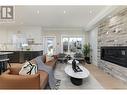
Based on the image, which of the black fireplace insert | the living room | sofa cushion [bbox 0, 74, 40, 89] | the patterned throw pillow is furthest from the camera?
the black fireplace insert

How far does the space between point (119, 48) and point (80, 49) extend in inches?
272

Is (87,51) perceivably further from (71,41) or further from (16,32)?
(16,32)

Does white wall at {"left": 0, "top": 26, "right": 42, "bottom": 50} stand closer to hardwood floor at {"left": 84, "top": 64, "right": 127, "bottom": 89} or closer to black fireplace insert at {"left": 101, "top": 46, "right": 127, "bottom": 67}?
black fireplace insert at {"left": 101, "top": 46, "right": 127, "bottom": 67}

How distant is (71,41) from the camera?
12734 mm

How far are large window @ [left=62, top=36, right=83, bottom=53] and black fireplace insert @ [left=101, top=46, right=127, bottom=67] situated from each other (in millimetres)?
4836

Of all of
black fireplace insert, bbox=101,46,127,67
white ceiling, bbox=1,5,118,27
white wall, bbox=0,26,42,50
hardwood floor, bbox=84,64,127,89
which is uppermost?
white ceiling, bbox=1,5,118,27

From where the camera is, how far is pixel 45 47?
12.6 m

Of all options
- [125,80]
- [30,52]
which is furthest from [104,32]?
[30,52]

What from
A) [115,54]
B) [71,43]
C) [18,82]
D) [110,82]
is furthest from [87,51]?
[18,82]

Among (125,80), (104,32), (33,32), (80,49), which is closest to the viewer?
(125,80)

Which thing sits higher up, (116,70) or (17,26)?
(17,26)

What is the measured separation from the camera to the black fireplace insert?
5359 millimetres

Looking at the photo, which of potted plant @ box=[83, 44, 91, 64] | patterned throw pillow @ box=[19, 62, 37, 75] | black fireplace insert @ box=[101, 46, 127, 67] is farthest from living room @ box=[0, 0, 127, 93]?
patterned throw pillow @ box=[19, 62, 37, 75]
